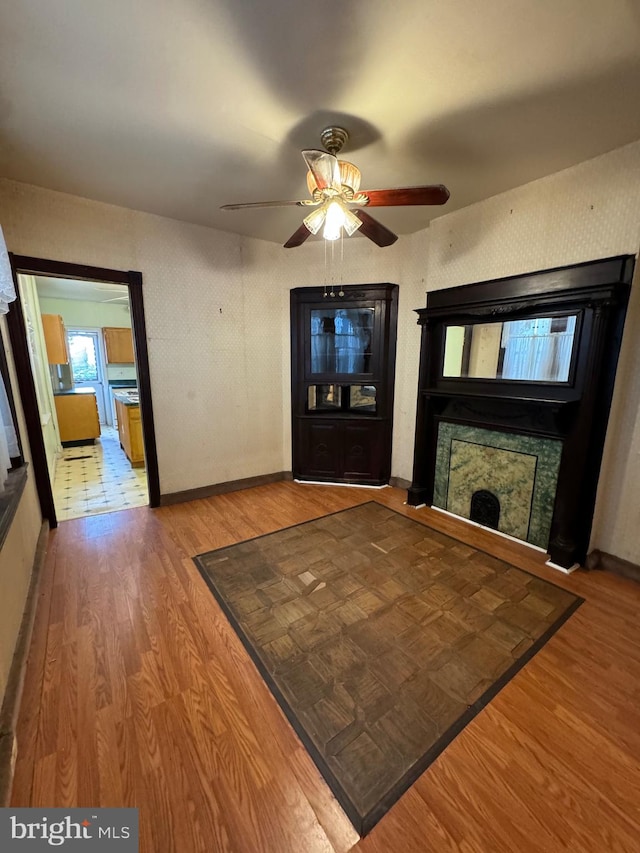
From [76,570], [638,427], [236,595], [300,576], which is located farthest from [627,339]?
[76,570]

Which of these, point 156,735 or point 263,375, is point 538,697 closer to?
point 156,735

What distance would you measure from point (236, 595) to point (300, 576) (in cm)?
43

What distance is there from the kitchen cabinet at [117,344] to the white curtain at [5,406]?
17.5ft

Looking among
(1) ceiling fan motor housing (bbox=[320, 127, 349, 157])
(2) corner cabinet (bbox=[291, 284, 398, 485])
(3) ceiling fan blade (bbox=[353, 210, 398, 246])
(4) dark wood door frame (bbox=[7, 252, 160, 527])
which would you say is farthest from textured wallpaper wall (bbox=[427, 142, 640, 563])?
(4) dark wood door frame (bbox=[7, 252, 160, 527])

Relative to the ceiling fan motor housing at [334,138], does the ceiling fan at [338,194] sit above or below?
below

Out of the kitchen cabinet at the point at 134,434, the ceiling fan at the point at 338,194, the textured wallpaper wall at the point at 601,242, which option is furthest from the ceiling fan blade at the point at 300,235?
the kitchen cabinet at the point at 134,434

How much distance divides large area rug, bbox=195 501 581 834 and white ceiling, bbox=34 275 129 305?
186 inches

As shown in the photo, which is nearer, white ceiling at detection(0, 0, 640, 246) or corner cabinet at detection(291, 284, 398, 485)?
white ceiling at detection(0, 0, 640, 246)

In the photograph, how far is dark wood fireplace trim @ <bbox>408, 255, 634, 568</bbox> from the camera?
6.95 feet

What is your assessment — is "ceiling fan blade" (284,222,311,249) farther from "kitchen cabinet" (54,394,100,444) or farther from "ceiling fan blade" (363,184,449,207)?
"kitchen cabinet" (54,394,100,444)

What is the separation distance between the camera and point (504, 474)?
278 centimetres

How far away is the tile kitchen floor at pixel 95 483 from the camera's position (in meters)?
3.37

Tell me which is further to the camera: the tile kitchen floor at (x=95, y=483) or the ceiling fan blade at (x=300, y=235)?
the tile kitchen floor at (x=95, y=483)

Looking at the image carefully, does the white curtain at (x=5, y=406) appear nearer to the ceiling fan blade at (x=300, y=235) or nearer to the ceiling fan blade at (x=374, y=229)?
the ceiling fan blade at (x=300, y=235)
